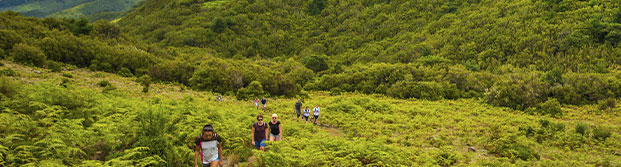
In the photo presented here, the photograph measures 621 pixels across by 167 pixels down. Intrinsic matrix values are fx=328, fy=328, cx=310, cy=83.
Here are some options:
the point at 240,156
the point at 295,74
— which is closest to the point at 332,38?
the point at 295,74

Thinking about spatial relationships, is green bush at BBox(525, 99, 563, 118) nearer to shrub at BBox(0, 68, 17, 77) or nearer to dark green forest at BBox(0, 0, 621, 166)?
dark green forest at BBox(0, 0, 621, 166)

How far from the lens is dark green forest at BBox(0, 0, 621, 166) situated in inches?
1129

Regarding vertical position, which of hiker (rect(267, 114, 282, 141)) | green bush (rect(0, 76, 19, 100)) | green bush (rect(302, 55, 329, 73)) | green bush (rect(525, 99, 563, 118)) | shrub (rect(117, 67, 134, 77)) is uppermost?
green bush (rect(0, 76, 19, 100))

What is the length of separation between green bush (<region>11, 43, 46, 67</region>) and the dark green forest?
73 mm

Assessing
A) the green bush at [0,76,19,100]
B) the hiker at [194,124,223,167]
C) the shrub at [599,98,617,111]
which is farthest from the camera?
the shrub at [599,98,617,111]

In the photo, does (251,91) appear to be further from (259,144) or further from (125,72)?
(259,144)

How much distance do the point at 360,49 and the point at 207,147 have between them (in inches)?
2546

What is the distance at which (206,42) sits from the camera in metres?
72.9

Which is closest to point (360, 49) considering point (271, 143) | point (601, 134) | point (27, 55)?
point (601, 134)

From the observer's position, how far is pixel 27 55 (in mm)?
23734

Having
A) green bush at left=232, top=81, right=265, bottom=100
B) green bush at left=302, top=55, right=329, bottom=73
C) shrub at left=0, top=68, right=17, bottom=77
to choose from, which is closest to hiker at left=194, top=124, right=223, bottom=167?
shrub at left=0, top=68, right=17, bottom=77

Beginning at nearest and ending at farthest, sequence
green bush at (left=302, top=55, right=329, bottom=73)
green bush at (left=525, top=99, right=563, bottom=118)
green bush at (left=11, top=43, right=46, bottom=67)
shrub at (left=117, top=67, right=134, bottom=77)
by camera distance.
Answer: green bush at (left=11, top=43, right=46, bottom=67)
green bush at (left=525, top=99, right=563, bottom=118)
shrub at (left=117, top=67, right=134, bottom=77)
green bush at (left=302, top=55, right=329, bottom=73)

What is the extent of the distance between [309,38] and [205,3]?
36.4 meters

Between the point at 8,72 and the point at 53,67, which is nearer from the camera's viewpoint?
the point at 8,72
